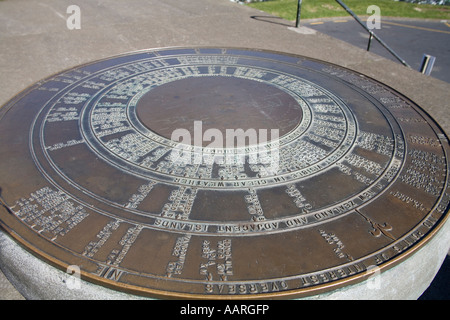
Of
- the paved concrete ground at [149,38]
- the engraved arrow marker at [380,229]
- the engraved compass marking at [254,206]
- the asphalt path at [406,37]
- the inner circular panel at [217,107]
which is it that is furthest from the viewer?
the asphalt path at [406,37]

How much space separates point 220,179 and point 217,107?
1522 millimetres

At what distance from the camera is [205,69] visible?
643cm

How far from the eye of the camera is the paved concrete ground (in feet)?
21.2

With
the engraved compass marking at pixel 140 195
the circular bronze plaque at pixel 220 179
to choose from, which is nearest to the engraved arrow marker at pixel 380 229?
the circular bronze plaque at pixel 220 179

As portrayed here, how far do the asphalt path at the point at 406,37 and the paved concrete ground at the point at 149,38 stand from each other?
5.55 m

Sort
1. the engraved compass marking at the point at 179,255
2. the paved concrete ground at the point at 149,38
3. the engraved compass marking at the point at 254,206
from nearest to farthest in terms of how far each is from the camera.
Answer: the engraved compass marking at the point at 179,255, the engraved compass marking at the point at 254,206, the paved concrete ground at the point at 149,38

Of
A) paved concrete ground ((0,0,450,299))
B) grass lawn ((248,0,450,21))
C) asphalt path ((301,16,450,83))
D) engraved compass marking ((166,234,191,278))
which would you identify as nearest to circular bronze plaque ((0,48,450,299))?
engraved compass marking ((166,234,191,278))

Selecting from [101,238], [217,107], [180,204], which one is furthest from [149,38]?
[101,238]

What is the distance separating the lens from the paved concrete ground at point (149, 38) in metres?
6.45

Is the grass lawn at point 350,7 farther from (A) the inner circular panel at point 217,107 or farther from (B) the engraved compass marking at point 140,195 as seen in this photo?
(B) the engraved compass marking at point 140,195

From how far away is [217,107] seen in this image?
5.16 metres

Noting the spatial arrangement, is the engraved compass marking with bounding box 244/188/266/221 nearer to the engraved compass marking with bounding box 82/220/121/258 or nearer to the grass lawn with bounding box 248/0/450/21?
the engraved compass marking with bounding box 82/220/121/258

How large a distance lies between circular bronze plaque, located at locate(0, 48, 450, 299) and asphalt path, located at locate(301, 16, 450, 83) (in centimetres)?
778

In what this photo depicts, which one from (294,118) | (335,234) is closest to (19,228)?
(335,234)
